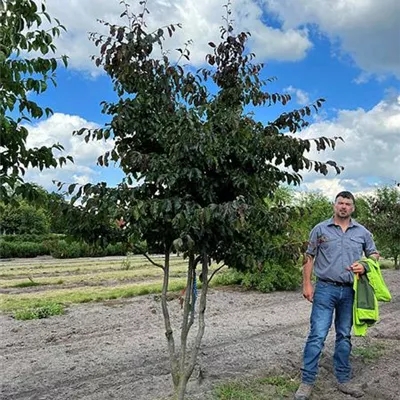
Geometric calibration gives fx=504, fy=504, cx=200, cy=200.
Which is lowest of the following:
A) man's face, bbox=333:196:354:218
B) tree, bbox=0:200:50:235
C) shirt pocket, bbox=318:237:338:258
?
shirt pocket, bbox=318:237:338:258

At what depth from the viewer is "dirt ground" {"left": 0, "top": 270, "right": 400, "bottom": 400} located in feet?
16.7

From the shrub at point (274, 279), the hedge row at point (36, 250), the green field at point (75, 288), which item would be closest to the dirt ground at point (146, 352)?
the green field at point (75, 288)

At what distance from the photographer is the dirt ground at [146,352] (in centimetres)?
509

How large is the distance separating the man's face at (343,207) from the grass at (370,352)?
206 centimetres

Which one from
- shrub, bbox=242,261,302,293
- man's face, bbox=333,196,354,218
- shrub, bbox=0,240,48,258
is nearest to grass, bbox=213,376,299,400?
man's face, bbox=333,196,354,218

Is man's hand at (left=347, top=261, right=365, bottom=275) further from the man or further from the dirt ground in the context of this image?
the dirt ground

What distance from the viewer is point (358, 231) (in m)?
5.20

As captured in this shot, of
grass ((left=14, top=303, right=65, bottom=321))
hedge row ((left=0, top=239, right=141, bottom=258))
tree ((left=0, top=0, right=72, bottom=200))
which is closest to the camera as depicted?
tree ((left=0, top=0, right=72, bottom=200))

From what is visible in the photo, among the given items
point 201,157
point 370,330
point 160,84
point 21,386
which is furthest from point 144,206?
point 370,330

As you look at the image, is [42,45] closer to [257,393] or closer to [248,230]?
[248,230]

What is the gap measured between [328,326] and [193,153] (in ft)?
7.54

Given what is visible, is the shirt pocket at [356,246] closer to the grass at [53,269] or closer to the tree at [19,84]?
the tree at [19,84]

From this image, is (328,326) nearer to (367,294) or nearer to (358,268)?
(367,294)

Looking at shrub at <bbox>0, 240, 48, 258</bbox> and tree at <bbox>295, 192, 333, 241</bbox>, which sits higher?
tree at <bbox>295, 192, 333, 241</bbox>
